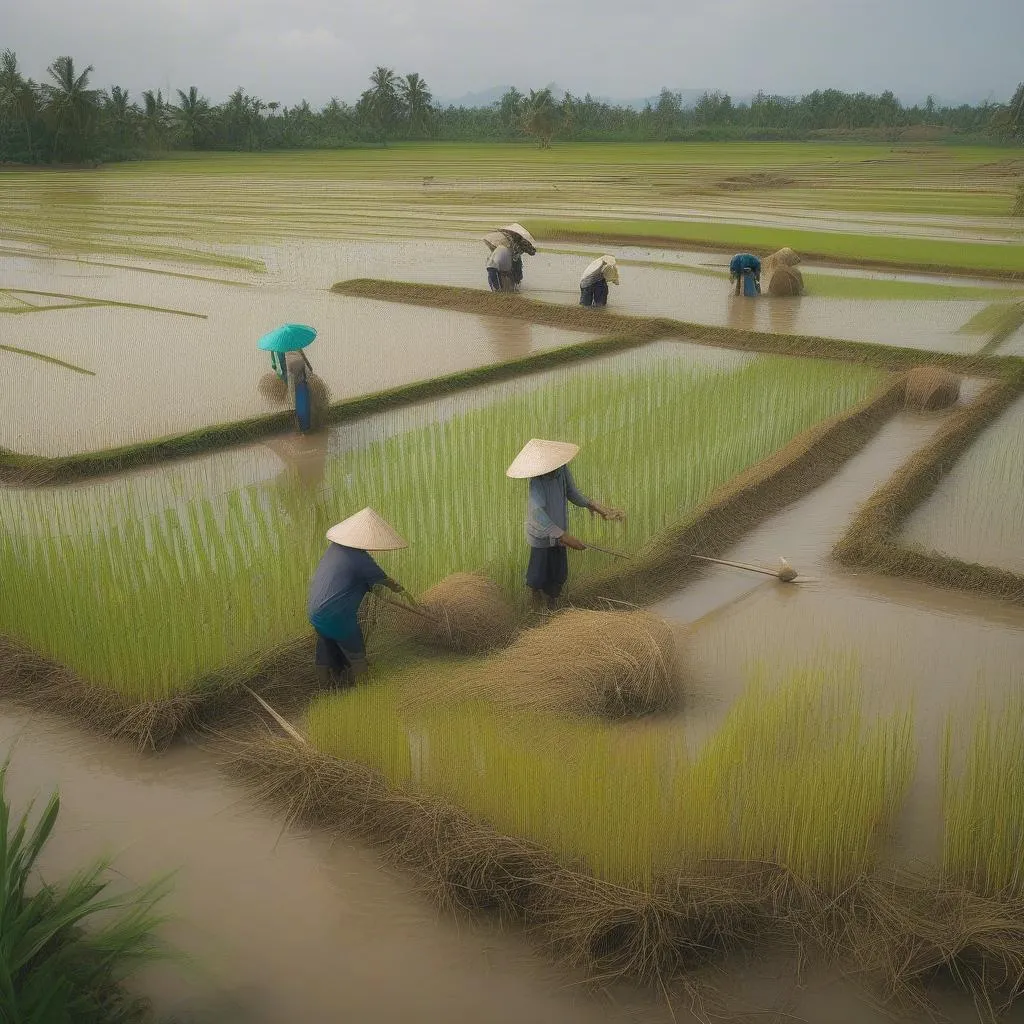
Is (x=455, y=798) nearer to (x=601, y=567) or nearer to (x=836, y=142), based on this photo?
(x=601, y=567)

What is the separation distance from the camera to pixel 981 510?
569 centimetres

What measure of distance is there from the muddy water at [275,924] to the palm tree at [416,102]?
152 ft

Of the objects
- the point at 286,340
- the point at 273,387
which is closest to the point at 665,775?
the point at 286,340

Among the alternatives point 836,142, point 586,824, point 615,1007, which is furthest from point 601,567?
point 836,142

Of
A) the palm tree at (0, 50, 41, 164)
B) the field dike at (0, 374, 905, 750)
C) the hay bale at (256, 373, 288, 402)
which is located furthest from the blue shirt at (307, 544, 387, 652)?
the palm tree at (0, 50, 41, 164)

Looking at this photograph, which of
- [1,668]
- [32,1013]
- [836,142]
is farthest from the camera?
[836,142]

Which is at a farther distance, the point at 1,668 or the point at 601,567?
the point at 601,567

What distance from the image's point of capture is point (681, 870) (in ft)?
9.45

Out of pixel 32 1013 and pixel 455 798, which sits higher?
pixel 32 1013

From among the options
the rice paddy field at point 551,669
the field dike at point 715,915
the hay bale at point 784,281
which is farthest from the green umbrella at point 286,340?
the hay bale at point 784,281

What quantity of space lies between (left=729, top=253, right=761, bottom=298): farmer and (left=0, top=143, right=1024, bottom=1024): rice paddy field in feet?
3.72

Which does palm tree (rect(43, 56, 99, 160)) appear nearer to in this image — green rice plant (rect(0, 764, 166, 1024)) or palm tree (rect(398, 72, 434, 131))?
palm tree (rect(398, 72, 434, 131))

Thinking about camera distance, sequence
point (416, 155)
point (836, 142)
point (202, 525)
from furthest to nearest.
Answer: point (836, 142) < point (416, 155) < point (202, 525)

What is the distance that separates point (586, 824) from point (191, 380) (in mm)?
6136
